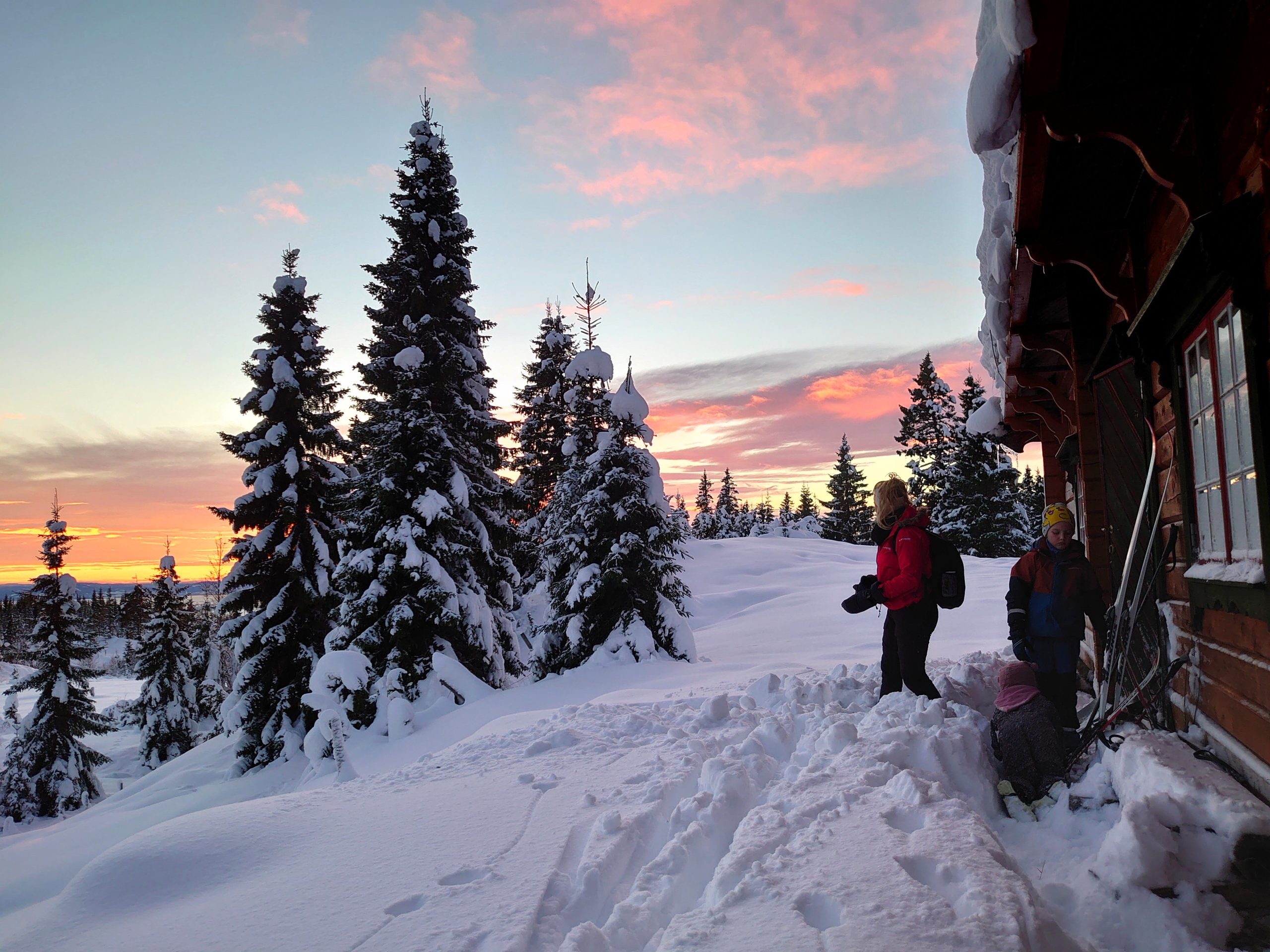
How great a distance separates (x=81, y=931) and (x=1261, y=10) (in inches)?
235

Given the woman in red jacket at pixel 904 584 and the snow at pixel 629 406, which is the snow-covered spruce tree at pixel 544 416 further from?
the woman in red jacket at pixel 904 584

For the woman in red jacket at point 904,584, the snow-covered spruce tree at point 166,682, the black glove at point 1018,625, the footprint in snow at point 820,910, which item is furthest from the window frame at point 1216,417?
the snow-covered spruce tree at point 166,682

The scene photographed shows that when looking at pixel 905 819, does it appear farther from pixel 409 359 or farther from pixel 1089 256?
pixel 409 359

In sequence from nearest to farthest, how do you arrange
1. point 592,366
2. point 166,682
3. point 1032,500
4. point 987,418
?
point 987,418
point 592,366
point 166,682
point 1032,500

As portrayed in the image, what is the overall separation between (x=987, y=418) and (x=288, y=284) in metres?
15.6

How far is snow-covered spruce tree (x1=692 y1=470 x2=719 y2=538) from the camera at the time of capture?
236ft

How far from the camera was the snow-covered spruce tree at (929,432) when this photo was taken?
1554 inches

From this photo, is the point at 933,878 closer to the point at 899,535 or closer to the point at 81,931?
the point at 899,535

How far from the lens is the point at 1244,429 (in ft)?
10.1

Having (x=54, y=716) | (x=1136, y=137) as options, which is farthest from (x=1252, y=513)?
(x=54, y=716)

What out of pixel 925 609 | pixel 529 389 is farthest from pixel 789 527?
pixel 925 609

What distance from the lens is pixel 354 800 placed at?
14.9 ft

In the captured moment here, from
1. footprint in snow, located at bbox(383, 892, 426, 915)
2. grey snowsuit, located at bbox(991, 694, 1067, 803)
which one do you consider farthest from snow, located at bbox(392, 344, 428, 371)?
grey snowsuit, located at bbox(991, 694, 1067, 803)

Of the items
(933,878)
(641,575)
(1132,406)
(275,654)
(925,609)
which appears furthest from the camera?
(275,654)
